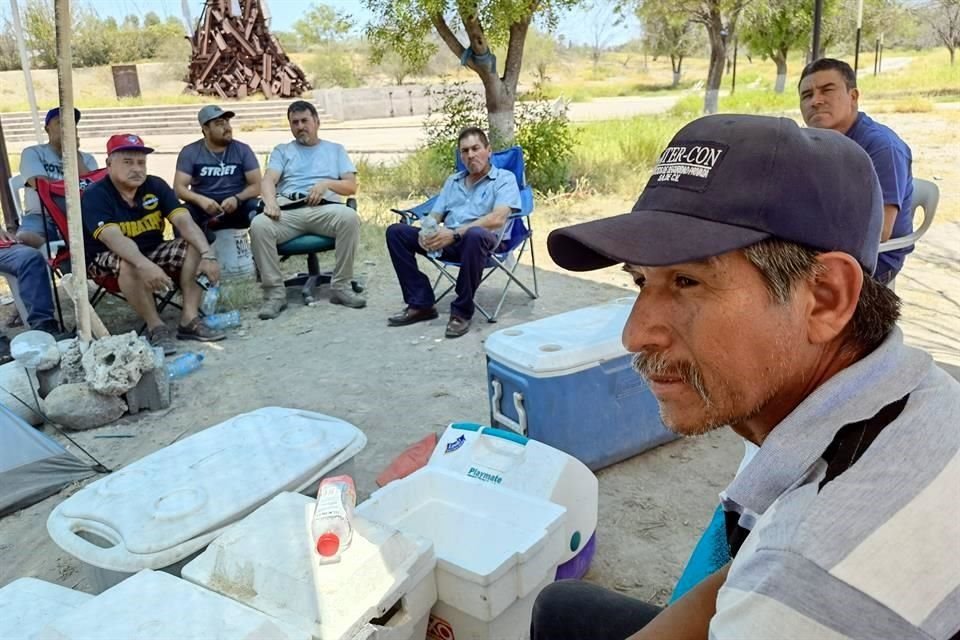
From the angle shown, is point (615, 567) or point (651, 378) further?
point (615, 567)

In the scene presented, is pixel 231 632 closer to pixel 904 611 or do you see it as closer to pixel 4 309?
pixel 904 611

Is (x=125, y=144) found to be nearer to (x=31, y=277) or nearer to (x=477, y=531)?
(x=31, y=277)

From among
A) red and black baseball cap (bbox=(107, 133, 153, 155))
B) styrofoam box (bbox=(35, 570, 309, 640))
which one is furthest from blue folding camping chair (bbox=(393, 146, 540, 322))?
styrofoam box (bbox=(35, 570, 309, 640))

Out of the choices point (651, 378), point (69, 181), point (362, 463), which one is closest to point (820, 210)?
point (651, 378)

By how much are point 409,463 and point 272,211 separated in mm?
Result: 3276

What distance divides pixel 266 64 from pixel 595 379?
29796mm

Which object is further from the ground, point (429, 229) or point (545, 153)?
point (545, 153)

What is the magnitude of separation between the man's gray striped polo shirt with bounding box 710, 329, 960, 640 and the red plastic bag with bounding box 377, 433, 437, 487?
5.89 feet

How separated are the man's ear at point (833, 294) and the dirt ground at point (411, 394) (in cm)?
149

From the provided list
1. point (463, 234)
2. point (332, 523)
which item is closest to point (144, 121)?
point (463, 234)

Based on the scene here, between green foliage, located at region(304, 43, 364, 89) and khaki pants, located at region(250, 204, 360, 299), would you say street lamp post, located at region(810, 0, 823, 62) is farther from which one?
green foliage, located at region(304, 43, 364, 89)

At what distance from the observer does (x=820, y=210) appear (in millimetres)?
892

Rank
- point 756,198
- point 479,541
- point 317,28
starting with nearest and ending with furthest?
point 756,198, point 479,541, point 317,28

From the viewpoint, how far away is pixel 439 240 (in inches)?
186
